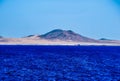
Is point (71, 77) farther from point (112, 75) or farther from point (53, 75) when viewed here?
point (112, 75)

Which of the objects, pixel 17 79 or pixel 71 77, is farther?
pixel 71 77

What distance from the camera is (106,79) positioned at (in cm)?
4822

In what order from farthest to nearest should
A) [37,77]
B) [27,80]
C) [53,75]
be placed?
[53,75] < [37,77] < [27,80]

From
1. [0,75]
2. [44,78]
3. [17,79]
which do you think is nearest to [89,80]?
[44,78]

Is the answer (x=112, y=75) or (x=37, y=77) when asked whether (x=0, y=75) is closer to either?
(x=37, y=77)

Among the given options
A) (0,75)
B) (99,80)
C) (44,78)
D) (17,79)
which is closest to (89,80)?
(99,80)

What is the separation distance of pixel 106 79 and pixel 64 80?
265 inches

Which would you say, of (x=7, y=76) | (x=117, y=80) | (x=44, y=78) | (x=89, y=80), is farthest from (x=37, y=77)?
(x=117, y=80)

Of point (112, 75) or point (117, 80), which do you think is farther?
point (112, 75)

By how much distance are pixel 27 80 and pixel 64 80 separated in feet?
16.7

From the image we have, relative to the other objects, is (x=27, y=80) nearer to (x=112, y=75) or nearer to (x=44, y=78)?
(x=44, y=78)

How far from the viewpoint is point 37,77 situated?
47938 millimetres

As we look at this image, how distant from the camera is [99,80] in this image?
47.0m

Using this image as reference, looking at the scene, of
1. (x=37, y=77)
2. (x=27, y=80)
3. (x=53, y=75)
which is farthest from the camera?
(x=53, y=75)
